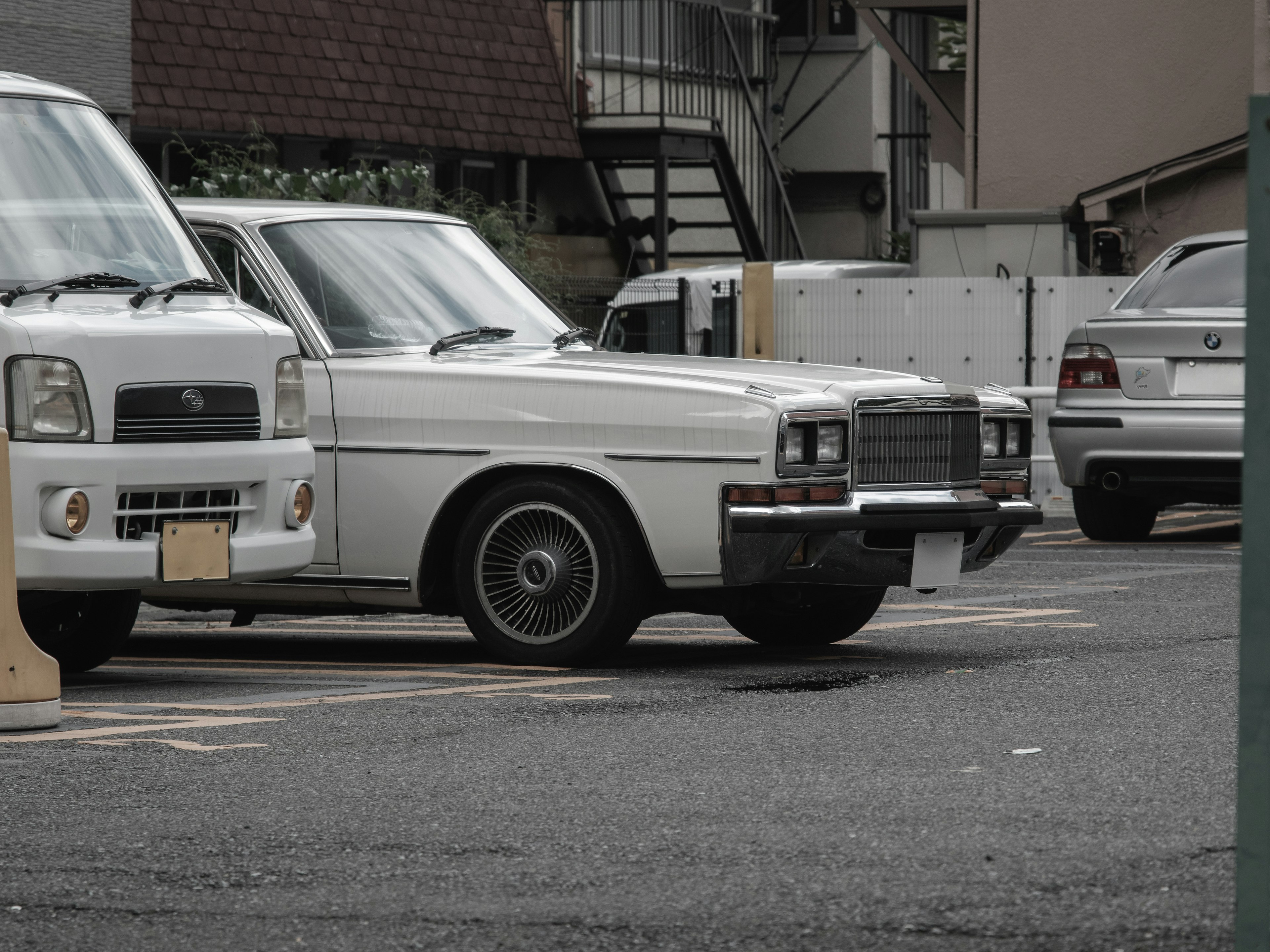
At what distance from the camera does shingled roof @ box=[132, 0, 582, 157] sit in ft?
74.0

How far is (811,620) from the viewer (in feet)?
31.6

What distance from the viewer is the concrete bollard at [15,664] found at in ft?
23.5

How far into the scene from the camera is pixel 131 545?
7801mm

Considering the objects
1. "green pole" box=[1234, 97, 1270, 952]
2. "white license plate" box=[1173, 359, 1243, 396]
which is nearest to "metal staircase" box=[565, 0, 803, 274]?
"white license plate" box=[1173, 359, 1243, 396]

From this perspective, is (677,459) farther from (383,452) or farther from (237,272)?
(237,272)

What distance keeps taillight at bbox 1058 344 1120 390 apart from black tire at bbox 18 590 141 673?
6238 millimetres

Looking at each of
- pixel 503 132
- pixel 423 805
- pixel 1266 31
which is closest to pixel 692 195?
pixel 503 132

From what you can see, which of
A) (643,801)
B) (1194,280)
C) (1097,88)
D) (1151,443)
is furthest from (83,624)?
(1097,88)

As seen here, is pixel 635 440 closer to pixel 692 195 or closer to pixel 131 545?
pixel 131 545

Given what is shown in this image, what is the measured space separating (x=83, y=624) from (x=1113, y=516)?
24.4 feet

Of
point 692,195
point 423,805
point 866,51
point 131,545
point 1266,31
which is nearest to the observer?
point 423,805

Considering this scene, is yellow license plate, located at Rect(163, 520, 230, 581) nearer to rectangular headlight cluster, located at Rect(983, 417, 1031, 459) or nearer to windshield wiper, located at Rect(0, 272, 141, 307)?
Answer: windshield wiper, located at Rect(0, 272, 141, 307)

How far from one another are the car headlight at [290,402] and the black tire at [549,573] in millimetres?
729

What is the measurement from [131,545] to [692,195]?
70.6ft
